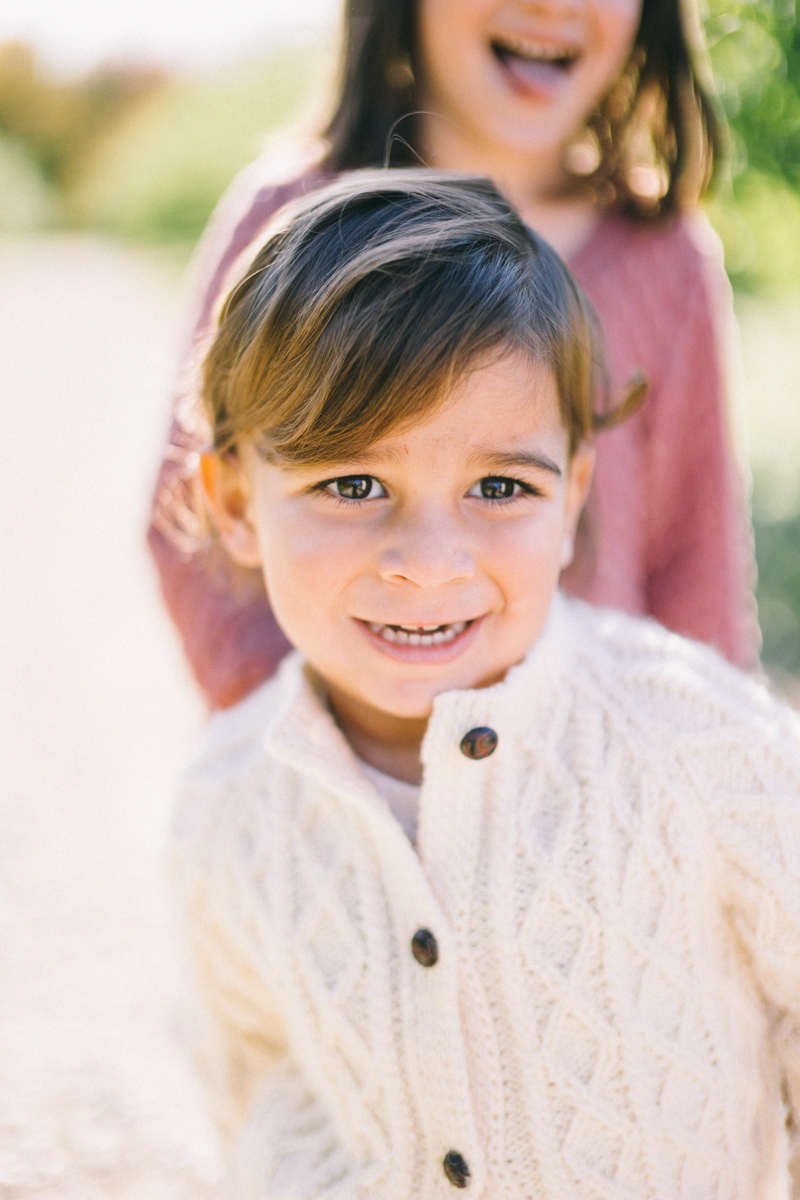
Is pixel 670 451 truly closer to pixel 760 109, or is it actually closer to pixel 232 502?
pixel 232 502

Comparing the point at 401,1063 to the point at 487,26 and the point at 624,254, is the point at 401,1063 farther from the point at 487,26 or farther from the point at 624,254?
the point at 487,26

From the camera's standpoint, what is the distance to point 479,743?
1130mm

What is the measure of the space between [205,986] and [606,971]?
530mm

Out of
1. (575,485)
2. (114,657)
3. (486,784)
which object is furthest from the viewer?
(114,657)

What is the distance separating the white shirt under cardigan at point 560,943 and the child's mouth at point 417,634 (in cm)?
7

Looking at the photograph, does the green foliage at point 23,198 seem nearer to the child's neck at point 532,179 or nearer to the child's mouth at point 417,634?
the child's neck at point 532,179

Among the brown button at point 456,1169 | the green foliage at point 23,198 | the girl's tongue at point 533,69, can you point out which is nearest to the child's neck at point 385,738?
the brown button at point 456,1169

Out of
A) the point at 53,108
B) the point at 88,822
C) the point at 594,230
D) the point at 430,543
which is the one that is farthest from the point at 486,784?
the point at 53,108

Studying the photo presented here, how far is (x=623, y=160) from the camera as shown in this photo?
5.82 ft

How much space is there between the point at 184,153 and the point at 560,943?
1578 centimetres

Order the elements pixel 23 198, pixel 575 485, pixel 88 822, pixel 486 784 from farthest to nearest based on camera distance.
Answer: pixel 23 198
pixel 88 822
pixel 575 485
pixel 486 784

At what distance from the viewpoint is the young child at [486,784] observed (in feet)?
3.50

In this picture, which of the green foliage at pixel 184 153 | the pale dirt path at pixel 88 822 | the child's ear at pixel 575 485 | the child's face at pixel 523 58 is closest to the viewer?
the child's ear at pixel 575 485

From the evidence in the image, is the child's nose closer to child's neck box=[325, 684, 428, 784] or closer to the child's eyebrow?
the child's eyebrow
